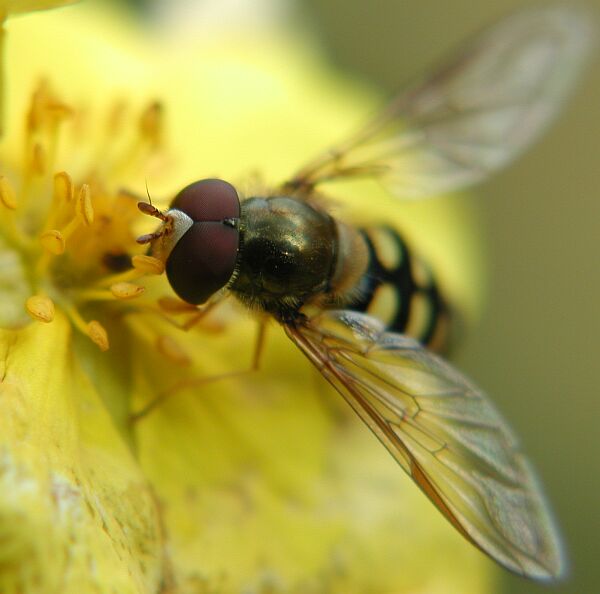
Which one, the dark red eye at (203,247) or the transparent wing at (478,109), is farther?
the transparent wing at (478,109)

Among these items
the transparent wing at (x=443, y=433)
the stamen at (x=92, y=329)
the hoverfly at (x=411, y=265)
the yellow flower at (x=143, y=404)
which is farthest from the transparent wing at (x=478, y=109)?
the stamen at (x=92, y=329)

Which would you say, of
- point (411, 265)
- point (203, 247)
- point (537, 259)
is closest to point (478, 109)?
point (411, 265)

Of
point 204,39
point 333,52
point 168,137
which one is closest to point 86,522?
point 168,137

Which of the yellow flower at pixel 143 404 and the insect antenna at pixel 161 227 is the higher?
the insect antenna at pixel 161 227

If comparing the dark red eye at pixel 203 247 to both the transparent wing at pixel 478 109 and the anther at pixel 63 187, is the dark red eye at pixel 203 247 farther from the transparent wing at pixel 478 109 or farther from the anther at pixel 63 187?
the transparent wing at pixel 478 109

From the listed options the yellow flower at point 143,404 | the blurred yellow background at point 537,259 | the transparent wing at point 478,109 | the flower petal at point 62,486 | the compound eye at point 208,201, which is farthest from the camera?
the blurred yellow background at point 537,259

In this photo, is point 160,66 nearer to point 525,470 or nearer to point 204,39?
point 204,39

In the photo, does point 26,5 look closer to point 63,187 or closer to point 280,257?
point 63,187
